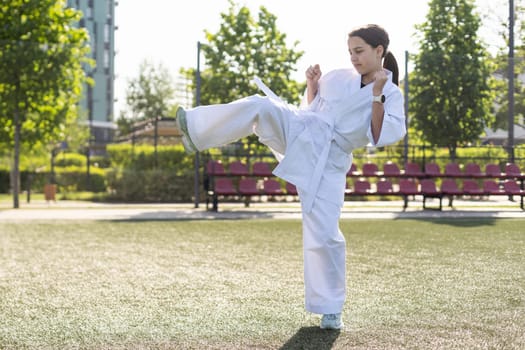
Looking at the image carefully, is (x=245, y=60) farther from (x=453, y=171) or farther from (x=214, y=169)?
(x=453, y=171)

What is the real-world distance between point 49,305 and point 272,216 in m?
8.95

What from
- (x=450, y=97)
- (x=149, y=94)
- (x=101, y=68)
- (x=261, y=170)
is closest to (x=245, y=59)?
(x=261, y=170)

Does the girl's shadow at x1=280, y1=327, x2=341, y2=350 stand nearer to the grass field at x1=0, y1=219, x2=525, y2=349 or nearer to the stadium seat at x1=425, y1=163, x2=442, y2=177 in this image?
the grass field at x1=0, y1=219, x2=525, y2=349

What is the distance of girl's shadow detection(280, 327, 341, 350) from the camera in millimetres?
3154

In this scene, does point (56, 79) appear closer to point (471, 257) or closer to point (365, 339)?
point (471, 257)

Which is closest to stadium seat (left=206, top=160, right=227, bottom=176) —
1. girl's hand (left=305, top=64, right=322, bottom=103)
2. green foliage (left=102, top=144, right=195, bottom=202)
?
green foliage (left=102, top=144, right=195, bottom=202)

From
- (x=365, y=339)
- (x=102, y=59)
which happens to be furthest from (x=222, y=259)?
(x=102, y=59)

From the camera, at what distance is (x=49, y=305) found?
13.9ft

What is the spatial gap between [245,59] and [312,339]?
46.1ft

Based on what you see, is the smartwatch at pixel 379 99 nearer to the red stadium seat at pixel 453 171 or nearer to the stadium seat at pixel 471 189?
the stadium seat at pixel 471 189

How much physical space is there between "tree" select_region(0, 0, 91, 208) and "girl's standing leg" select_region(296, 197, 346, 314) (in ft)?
43.8

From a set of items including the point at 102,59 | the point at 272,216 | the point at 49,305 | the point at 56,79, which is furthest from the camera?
the point at 102,59

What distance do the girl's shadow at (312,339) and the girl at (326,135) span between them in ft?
0.23

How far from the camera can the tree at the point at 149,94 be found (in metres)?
48.5
